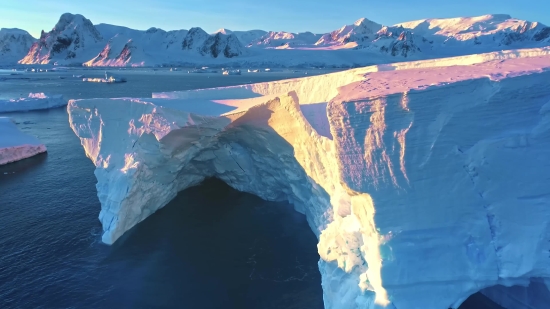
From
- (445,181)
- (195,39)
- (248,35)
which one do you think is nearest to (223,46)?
(195,39)

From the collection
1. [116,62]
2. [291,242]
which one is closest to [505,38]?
[116,62]

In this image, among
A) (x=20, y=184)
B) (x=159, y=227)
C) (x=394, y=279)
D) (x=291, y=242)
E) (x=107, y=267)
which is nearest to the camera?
(x=394, y=279)

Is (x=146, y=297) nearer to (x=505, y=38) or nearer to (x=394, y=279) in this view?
(x=394, y=279)

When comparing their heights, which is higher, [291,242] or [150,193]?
[150,193]

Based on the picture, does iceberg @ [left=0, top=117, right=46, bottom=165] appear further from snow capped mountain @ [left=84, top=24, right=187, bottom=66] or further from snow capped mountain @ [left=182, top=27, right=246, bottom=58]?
snow capped mountain @ [left=182, top=27, right=246, bottom=58]

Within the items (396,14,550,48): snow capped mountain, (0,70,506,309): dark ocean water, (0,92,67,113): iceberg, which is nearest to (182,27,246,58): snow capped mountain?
(396,14,550,48): snow capped mountain

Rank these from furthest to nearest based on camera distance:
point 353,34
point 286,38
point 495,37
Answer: point 286,38 < point 353,34 < point 495,37

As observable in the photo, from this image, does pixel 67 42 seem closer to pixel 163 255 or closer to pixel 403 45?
pixel 403 45
